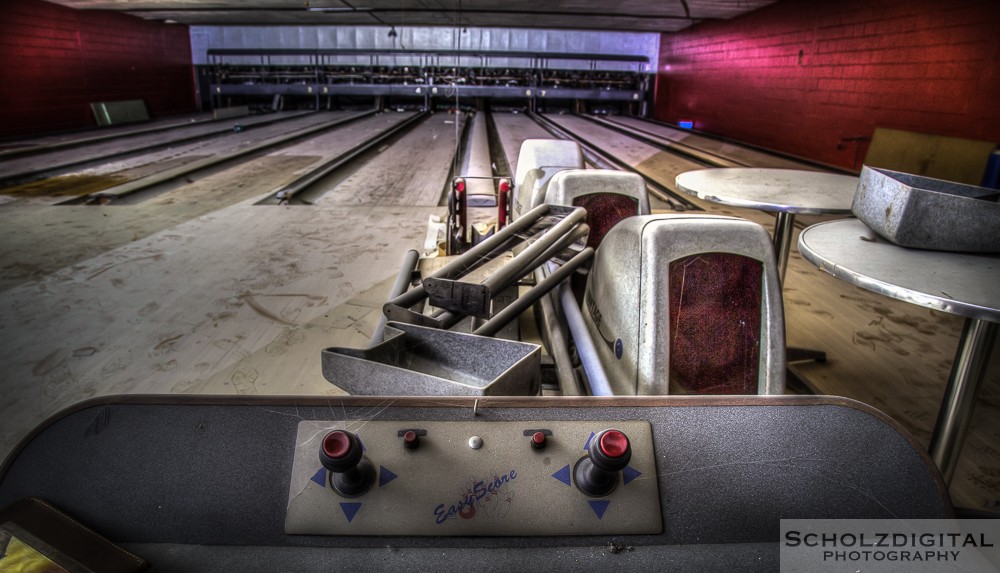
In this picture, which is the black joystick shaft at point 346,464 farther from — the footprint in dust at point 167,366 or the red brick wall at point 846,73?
the red brick wall at point 846,73

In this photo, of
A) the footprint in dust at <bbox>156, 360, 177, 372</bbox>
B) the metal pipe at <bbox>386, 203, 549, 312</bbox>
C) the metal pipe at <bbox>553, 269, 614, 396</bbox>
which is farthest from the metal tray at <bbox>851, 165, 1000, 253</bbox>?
the footprint in dust at <bbox>156, 360, 177, 372</bbox>

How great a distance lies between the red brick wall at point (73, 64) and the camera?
7.56 m

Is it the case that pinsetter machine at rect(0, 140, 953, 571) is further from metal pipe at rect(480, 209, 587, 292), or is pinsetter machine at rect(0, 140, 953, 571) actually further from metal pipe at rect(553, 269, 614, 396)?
metal pipe at rect(480, 209, 587, 292)

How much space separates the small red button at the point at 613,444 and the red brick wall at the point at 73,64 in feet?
31.6

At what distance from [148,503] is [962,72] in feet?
19.4

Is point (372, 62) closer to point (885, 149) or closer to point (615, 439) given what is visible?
point (885, 149)

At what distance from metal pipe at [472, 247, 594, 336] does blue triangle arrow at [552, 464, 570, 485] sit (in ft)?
2.50

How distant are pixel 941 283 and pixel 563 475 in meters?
0.90

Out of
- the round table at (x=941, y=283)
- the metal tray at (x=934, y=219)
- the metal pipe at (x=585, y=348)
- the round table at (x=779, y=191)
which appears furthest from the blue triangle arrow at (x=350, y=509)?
the round table at (x=779, y=191)

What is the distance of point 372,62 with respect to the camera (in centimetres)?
1179

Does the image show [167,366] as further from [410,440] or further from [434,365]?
[410,440]

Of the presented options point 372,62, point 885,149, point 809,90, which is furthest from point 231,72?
point 885,149

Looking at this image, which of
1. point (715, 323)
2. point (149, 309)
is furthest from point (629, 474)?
point (149, 309)

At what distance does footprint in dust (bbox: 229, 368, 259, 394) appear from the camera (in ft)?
6.29
